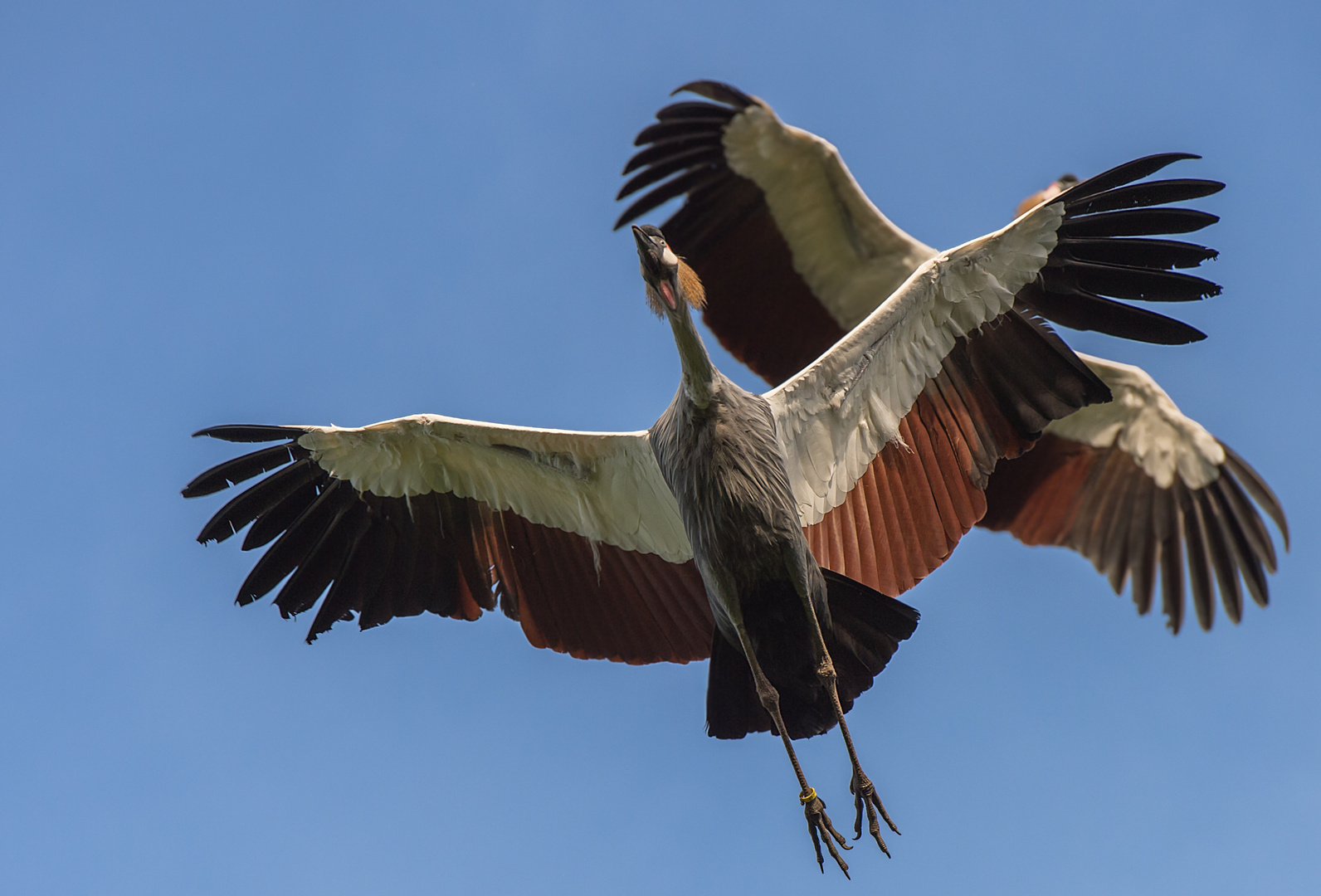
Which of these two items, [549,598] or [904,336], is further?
[549,598]

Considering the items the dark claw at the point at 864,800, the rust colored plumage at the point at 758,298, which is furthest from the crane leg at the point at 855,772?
the rust colored plumage at the point at 758,298

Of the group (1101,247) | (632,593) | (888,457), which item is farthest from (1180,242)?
Answer: (632,593)

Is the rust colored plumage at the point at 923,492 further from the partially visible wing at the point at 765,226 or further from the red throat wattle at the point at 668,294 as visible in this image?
the partially visible wing at the point at 765,226

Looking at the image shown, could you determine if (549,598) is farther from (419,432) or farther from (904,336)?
(904,336)

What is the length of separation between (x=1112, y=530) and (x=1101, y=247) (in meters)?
4.34

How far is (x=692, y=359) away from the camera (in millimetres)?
6082

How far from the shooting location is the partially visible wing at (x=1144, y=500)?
9.70 m

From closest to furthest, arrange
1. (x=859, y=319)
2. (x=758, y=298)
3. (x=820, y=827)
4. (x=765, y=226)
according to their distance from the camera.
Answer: (x=820, y=827), (x=765, y=226), (x=758, y=298), (x=859, y=319)

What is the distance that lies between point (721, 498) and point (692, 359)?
2.24 feet

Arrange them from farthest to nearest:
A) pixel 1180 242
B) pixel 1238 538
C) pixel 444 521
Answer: pixel 1238 538, pixel 444 521, pixel 1180 242

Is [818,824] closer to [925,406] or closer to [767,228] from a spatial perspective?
[925,406]

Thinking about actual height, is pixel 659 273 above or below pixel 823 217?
below

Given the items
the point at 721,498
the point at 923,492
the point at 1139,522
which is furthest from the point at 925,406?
the point at 1139,522

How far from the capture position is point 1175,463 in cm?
1003
